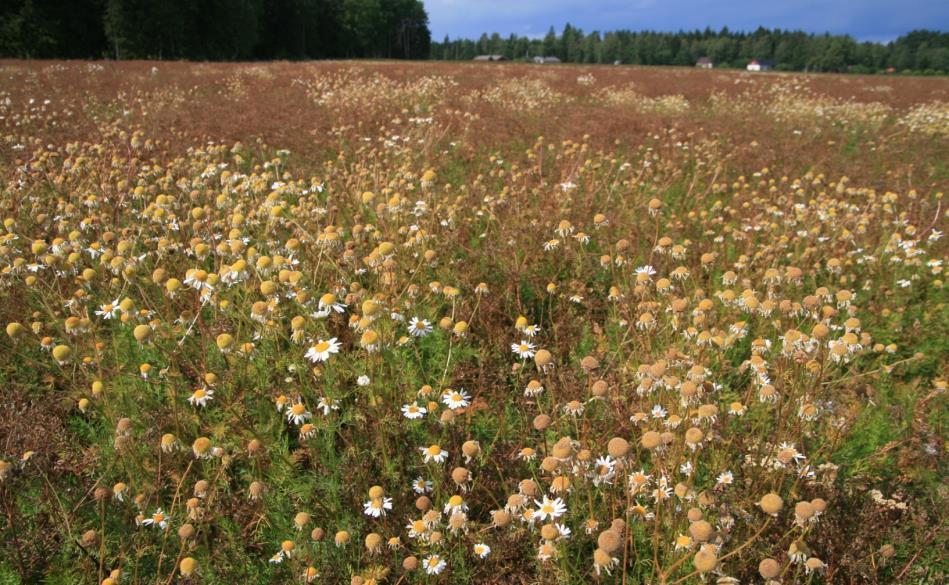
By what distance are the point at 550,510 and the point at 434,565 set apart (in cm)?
45

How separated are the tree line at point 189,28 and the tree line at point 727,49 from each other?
6340 centimetres

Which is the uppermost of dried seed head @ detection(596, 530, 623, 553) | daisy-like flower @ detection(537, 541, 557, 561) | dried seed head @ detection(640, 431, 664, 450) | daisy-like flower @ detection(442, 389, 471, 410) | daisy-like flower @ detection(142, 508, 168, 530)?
dried seed head @ detection(640, 431, 664, 450)

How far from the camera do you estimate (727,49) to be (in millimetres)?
120562

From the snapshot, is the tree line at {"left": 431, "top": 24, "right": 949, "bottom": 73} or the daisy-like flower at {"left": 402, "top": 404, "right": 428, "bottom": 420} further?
the tree line at {"left": 431, "top": 24, "right": 949, "bottom": 73}

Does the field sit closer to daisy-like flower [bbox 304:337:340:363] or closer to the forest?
daisy-like flower [bbox 304:337:340:363]

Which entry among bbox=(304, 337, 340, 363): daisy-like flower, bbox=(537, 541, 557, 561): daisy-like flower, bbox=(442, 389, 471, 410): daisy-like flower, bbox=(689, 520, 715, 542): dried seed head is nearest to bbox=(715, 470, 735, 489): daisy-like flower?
bbox=(689, 520, 715, 542): dried seed head

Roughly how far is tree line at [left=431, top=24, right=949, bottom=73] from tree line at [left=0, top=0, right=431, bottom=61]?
63400mm

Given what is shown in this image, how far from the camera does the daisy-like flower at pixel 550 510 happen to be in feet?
5.77

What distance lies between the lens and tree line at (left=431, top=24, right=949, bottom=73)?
310 feet

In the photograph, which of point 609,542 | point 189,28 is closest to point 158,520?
point 609,542

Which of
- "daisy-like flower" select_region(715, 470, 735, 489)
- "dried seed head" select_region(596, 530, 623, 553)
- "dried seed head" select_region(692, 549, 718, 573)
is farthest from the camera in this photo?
"daisy-like flower" select_region(715, 470, 735, 489)

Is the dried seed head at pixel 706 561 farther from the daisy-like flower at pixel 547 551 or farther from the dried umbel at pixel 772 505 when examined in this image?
the daisy-like flower at pixel 547 551

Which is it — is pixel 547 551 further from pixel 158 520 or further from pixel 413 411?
pixel 158 520

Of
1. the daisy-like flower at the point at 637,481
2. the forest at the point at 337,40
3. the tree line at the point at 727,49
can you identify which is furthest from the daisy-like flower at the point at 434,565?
the tree line at the point at 727,49
